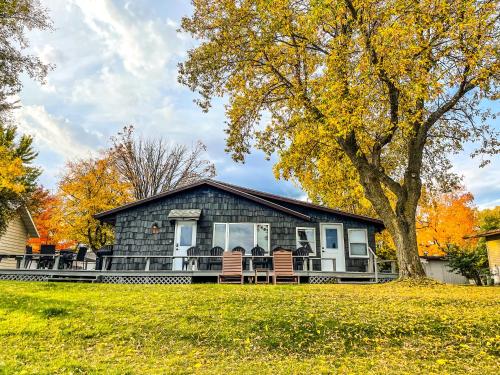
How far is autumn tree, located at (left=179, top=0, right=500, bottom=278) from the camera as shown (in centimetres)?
1103

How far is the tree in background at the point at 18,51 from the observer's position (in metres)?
15.9

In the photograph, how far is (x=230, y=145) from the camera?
1612 cm

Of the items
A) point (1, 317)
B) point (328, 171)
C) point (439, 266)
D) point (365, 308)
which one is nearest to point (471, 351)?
point (365, 308)

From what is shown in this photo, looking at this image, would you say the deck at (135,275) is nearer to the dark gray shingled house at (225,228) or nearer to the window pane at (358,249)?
the dark gray shingled house at (225,228)

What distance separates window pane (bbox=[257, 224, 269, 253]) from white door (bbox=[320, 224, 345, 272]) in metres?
2.93

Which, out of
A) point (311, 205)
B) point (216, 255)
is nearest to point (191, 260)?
point (216, 255)

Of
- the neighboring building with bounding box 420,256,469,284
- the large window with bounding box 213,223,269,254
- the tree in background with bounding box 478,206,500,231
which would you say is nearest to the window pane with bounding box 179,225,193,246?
the large window with bounding box 213,223,269,254

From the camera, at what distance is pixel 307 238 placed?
60.0 ft

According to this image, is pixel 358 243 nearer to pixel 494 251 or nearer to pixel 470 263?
pixel 494 251

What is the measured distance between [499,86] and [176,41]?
45.7ft

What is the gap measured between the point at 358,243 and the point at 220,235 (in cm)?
722

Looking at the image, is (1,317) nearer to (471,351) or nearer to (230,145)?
(471,351)

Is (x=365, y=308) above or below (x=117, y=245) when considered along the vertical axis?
below

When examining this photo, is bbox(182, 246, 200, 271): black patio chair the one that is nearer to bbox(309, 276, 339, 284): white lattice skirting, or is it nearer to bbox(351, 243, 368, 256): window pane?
bbox(309, 276, 339, 284): white lattice skirting
